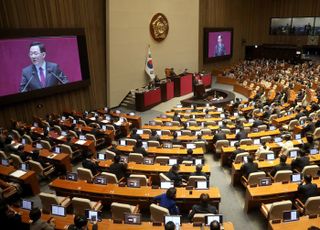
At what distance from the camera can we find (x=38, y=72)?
1416 cm

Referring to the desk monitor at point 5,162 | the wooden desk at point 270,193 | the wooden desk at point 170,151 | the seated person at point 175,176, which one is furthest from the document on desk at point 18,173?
the wooden desk at point 270,193

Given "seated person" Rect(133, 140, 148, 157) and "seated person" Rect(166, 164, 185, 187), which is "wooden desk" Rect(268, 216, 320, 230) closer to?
"seated person" Rect(166, 164, 185, 187)

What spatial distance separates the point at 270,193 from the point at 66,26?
41.7 feet

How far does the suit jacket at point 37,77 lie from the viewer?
13.6 metres

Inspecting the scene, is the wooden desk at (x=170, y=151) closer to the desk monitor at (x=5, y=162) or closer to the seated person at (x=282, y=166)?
the seated person at (x=282, y=166)

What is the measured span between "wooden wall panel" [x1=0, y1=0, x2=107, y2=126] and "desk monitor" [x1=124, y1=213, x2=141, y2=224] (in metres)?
9.52

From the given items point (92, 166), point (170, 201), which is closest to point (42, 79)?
point (92, 166)

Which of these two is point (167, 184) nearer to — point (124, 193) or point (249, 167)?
point (124, 193)

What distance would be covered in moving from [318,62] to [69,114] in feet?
77.3

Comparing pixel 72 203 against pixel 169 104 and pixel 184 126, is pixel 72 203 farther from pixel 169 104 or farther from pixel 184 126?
pixel 169 104

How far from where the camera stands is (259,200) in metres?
7.20

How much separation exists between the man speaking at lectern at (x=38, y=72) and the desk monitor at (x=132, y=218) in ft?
32.4

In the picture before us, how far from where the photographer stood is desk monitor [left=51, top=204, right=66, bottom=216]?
6.20 meters

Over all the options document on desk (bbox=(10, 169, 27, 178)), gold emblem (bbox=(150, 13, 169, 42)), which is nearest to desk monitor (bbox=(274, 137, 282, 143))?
document on desk (bbox=(10, 169, 27, 178))
